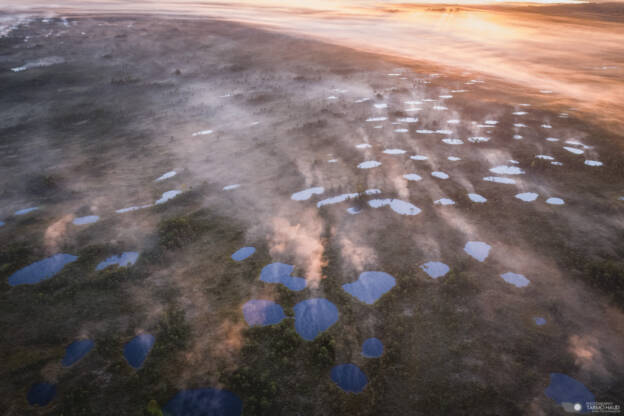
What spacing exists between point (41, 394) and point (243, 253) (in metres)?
3.45

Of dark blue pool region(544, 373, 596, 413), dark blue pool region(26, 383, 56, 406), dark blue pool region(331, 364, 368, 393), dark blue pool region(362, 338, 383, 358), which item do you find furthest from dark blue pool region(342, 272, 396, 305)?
dark blue pool region(26, 383, 56, 406)

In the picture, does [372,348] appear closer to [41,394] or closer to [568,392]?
[568,392]

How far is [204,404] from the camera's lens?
3.80 metres

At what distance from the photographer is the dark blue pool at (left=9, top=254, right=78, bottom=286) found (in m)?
5.73

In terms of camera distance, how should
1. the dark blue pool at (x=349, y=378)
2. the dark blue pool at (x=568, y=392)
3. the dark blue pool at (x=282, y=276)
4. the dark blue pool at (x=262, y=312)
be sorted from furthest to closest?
1. the dark blue pool at (x=282, y=276)
2. the dark blue pool at (x=262, y=312)
3. the dark blue pool at (x=349, y=378)
4. the dark blue pool at (x=568, y=392)

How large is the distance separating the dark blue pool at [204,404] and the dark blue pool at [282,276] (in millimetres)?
1999

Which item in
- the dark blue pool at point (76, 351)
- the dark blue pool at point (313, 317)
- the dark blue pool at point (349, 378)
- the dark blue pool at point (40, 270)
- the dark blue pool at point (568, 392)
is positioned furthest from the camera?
the dark blue pool at point (40, 270)

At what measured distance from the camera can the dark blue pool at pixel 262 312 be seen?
4852 mm

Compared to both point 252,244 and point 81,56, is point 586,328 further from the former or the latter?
point 81,56

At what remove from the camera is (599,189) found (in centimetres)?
812

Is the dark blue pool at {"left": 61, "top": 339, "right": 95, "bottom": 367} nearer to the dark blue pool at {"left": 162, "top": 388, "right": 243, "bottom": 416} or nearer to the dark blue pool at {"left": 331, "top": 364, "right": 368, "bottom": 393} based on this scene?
the dark blue pool at {"left": 162, "top": 388, "right": 243, "bottom": 416}

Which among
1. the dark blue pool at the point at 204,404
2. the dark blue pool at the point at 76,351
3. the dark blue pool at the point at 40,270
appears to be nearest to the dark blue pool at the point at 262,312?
the dark blue pool at the point at 204,404

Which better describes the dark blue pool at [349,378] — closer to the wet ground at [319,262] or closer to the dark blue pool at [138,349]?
the wet ground at [319,262]

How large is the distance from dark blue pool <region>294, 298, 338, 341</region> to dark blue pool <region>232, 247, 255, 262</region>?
1.69 meters
